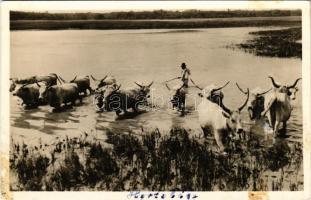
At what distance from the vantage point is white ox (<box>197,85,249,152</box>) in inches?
78.4

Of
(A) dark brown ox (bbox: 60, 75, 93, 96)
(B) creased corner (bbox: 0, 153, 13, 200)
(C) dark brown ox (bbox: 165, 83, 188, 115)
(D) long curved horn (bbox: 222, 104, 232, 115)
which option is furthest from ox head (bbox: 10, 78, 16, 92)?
(D) long curved horn (bbox: 222, 104, 232, 115)

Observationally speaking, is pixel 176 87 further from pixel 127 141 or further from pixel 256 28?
pixel 256 28

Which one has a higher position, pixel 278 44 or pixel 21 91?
pixel 278 44

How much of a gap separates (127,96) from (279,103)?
2.36 feet

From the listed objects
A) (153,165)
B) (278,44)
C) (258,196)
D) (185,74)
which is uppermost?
(278,44)

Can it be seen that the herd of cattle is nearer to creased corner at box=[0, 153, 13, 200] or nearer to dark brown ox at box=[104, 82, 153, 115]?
dark brown ox at box=[104, 82, 153, 115]

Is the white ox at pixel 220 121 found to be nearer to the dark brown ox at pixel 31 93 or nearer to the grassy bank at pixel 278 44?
the grassy bank at pixel 278 44

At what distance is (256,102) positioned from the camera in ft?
6.61

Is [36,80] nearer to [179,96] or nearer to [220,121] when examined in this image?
[179,96]

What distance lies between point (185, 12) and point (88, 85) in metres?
0.59

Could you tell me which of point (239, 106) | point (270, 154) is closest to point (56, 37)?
point (239, 106)

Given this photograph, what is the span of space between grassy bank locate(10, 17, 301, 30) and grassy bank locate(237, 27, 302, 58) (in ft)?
0.16

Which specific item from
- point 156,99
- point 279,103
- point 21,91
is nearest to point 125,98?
point 156,99

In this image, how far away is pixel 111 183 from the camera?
1953 mm
